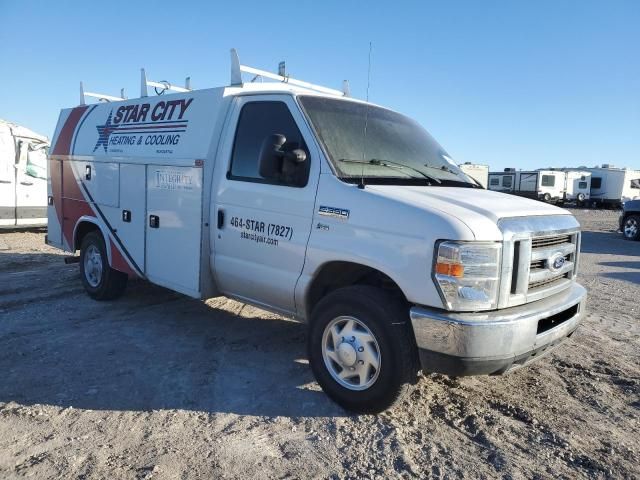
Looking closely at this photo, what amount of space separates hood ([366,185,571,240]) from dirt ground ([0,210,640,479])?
55.2 inches

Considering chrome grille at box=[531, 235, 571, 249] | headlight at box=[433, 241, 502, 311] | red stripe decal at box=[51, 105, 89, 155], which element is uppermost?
red stripe decal at box=[51, 105, 89, 155]

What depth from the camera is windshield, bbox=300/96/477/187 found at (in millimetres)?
4035

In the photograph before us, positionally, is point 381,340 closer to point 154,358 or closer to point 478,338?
point 478,338

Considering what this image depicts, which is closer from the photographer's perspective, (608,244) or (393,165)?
(393,165)

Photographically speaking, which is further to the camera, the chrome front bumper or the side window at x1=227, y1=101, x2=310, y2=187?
the side window at x1=227, y1=101, x2=310, y2=187

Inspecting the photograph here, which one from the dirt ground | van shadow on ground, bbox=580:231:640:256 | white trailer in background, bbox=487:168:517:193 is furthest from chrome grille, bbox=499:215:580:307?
white trailer in background, bbox=487:168:517:193

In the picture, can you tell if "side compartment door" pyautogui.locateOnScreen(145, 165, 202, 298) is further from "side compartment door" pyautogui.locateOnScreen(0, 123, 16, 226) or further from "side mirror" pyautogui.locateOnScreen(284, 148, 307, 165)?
"side compartment door" pyautogui.locateOnScreen(0, 123, 16, 226)

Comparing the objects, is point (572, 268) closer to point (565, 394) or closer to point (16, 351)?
point (565, 394)

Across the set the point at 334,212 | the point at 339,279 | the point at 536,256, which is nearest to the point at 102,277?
the point at 339,279

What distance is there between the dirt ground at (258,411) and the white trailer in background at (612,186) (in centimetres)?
4040

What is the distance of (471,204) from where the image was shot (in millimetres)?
3535

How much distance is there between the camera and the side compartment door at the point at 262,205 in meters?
4.01

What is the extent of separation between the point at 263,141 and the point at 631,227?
55.1ft

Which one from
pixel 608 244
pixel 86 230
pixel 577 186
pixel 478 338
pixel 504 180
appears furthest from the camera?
pixel 577 186
